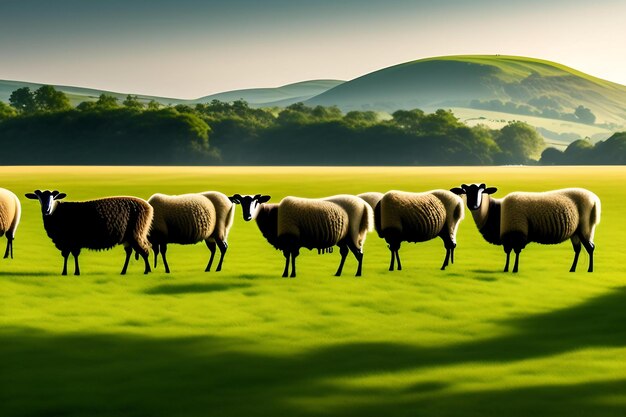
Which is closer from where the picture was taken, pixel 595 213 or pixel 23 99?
pixel 595 213

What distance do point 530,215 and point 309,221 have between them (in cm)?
453

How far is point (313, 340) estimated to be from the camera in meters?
12.1

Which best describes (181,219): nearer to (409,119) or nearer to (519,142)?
(409,119)

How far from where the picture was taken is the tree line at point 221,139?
150375mm

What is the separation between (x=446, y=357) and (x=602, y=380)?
76.9 inches

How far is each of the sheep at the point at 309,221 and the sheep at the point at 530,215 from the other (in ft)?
7.57

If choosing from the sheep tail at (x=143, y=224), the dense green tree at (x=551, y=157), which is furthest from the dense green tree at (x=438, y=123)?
the sheep tail at (x=143, y=224)

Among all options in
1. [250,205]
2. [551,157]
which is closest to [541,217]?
[250,205]

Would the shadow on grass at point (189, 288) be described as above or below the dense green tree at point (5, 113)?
below

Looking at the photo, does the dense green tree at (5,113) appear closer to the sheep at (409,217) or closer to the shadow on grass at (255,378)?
the sheep at (409,217)

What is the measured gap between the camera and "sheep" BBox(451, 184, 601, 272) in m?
18.2

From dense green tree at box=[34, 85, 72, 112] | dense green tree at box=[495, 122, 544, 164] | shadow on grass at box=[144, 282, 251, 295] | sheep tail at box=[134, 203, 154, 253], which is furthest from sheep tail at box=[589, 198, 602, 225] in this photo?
dense green tree at box=[34, 85, 72, 112]

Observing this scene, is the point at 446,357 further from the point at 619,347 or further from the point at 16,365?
the point at 16,365


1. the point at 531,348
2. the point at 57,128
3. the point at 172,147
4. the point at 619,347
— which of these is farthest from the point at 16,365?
the point at 57,128
